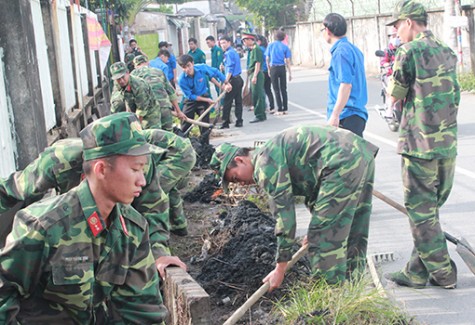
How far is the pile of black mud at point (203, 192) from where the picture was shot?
9039mm

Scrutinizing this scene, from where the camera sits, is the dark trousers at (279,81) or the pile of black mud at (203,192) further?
the dark trousers at (279,81)

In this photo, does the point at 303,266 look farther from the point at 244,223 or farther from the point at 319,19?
the point at 319,19

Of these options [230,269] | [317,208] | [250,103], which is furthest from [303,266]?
[250,103]

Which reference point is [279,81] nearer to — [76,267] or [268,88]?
[268,88]

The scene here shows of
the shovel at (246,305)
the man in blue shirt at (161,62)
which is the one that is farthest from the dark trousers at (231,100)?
the shovel at (246,305)

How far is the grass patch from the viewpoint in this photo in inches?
186

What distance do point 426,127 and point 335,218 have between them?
47.8 inches

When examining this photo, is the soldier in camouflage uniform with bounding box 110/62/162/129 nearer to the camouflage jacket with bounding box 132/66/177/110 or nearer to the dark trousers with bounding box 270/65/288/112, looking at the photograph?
the camouflage jacket with bounding box 132/66/177/110

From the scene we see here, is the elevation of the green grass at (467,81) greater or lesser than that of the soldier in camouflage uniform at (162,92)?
lesser

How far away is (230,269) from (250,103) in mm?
13206

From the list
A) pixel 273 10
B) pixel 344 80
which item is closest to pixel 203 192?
pixel 344 80

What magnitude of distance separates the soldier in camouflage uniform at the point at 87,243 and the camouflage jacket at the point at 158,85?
753cm

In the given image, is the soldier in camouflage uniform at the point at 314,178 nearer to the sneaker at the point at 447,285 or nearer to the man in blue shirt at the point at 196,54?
the sneaker at the point at 447,285

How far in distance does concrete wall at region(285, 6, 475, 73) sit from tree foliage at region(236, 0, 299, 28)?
0.89 metres
